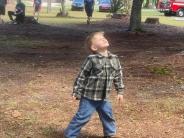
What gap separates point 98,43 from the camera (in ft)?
21.4

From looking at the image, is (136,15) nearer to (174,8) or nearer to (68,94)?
(68,94)

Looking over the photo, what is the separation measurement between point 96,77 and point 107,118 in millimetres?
587

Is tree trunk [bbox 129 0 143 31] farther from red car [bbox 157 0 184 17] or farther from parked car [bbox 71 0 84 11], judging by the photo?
parked car [bbox 71 0 84 11]

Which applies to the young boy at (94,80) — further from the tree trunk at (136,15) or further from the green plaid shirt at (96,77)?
the tree trunk at (136,15)

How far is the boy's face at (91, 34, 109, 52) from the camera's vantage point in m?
6.49

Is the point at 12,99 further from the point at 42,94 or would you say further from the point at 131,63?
the point at 131,63

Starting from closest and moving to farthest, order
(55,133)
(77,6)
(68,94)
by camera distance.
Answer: (55,133) → (68,94) → (77,6)

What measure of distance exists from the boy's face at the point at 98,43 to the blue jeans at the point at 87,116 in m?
0.60

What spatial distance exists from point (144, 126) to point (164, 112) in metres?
0.81

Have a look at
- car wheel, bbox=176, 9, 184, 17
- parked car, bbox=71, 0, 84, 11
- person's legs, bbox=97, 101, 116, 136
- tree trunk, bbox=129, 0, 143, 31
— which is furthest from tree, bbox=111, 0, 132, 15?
person's legs, bbox=97, 101, 116, 136

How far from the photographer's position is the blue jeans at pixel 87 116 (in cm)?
671

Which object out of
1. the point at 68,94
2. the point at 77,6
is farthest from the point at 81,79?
the point at 77,6

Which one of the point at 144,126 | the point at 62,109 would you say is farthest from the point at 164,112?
the point at 62,109

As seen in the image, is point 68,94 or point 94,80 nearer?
point 94,80
